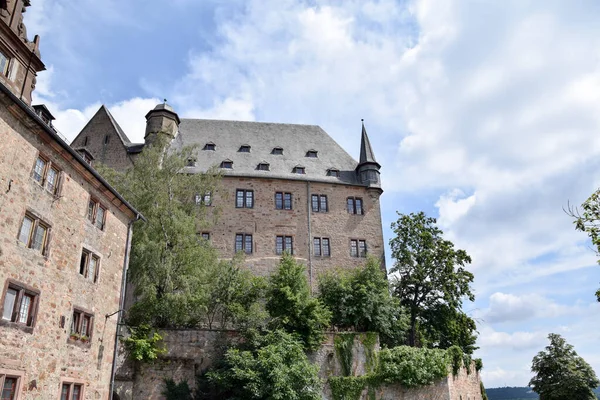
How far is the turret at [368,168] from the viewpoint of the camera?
32.3 m

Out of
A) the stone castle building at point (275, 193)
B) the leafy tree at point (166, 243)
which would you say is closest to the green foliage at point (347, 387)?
the leafy tree at point (166, 243)

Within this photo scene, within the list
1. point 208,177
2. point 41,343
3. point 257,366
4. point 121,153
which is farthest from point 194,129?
point 41,343

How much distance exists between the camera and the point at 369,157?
108ft

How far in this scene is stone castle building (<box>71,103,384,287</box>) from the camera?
29422 millimetres

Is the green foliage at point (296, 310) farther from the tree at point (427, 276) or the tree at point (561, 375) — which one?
the tree at point (561, 375)

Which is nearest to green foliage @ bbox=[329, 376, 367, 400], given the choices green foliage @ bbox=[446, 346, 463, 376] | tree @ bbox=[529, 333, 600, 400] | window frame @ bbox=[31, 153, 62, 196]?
green foliage @ bbox=[446, 346, 463, 376]

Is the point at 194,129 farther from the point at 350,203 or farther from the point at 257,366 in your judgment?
the point at 257,366

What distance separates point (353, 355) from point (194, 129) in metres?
20.0

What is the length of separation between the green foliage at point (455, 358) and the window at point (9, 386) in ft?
54.6

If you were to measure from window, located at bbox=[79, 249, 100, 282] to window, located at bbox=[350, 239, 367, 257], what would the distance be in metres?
17.7

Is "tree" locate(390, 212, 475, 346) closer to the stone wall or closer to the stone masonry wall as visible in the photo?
the stone wall

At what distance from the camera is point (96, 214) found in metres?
16.0

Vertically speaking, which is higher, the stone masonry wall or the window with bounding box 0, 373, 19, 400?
the stone masonry wall

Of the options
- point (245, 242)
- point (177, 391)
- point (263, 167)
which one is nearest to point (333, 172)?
point (263, 167)
